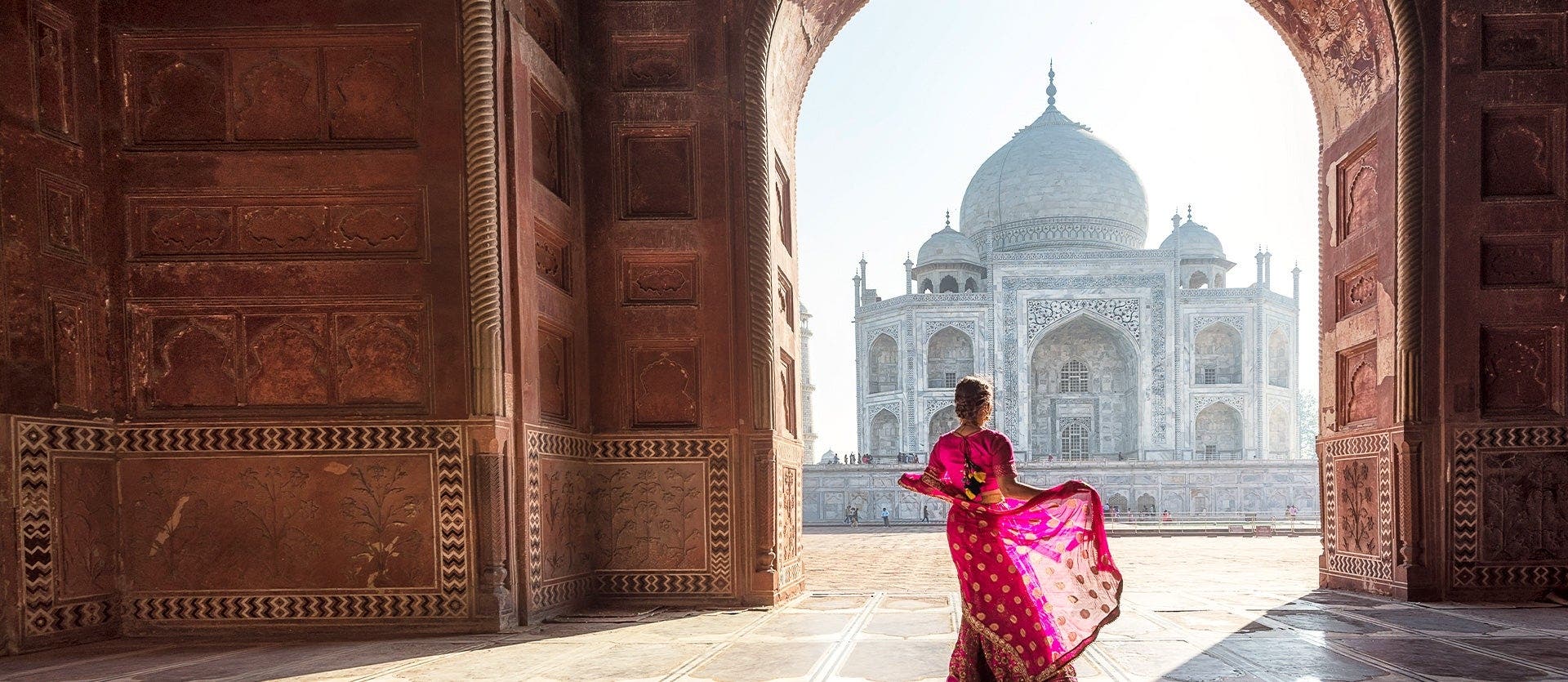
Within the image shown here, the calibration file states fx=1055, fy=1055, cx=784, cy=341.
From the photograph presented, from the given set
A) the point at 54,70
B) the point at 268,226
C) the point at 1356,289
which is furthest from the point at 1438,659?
the point at 54,70

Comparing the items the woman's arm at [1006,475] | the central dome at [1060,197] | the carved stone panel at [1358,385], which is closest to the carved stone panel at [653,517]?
the woman's arm at [1006,475]

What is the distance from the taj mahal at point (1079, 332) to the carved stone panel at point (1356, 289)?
22388mm

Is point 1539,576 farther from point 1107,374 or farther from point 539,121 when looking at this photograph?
point 1107,374

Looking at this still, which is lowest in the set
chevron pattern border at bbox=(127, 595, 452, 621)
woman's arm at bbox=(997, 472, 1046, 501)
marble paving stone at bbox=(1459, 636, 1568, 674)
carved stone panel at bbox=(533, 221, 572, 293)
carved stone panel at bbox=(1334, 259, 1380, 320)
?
marble paving stone at bbox=(1459, 636, 1568, 674)

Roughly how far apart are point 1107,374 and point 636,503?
104 ft

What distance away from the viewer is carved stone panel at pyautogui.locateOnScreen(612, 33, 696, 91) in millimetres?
6969

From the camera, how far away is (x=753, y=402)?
677cm

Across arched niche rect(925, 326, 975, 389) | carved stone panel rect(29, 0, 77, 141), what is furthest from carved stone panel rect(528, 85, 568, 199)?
arched niche rect(925, 326, 975, 389)

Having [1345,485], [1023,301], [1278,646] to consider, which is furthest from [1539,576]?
[1023,301]

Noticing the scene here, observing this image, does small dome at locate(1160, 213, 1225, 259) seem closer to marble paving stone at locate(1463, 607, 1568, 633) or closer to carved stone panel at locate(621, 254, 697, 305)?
marble paving stone at locate(1463, 607, 1568, 633)

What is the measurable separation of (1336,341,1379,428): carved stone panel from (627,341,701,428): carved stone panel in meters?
4.62

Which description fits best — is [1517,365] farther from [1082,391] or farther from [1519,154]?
[1082,391]

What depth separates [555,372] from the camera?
253 inches

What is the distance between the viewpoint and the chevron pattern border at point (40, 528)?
4977 millimetres
